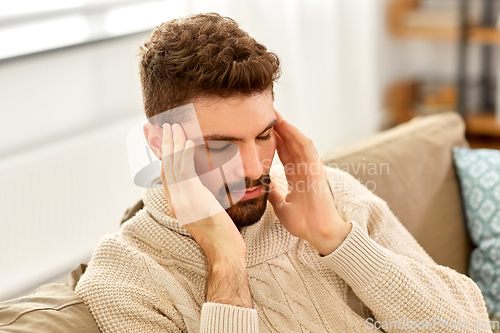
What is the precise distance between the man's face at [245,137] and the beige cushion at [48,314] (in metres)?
0.36

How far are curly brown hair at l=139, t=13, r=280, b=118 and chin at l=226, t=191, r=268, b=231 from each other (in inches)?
9.9

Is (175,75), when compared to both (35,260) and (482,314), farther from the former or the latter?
(35,260)

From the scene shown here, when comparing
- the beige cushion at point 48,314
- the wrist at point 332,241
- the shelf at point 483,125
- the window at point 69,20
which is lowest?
the shelf at point 483,125

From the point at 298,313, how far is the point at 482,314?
45 cm

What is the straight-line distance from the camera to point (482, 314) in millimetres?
1231

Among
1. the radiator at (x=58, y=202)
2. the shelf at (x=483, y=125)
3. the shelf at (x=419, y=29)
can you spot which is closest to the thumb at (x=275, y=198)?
the radiator at (x=58, y=202)

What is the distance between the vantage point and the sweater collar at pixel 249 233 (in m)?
1.14

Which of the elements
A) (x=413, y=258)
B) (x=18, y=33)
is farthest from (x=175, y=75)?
(x=18, y=33)

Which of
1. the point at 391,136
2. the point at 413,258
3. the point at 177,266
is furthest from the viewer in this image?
the point at 391,136

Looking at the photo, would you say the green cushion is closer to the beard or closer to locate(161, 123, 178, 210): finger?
the beard

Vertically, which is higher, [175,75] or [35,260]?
[175,75]

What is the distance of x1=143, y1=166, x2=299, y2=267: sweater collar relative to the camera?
3.75ft

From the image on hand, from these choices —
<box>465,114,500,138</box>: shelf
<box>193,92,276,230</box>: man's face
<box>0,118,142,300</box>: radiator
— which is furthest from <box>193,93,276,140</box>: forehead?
<box>465,114,500,138</box>: shelf

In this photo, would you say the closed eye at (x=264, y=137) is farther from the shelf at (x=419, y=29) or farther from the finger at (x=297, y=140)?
the shelf at (x=419, y=29)
